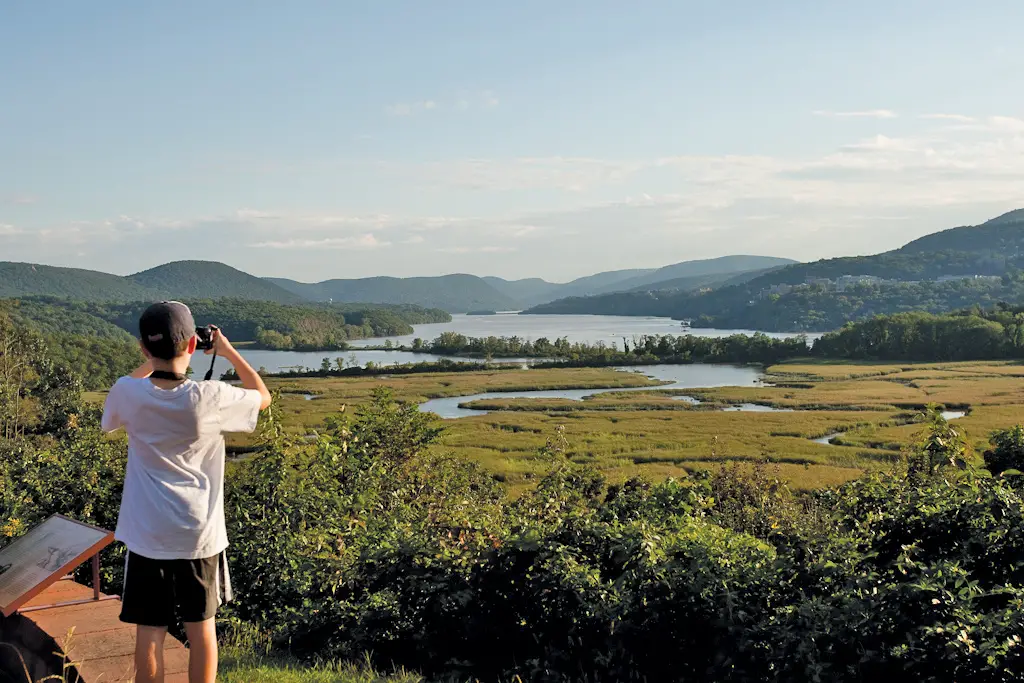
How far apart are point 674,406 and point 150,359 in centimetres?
6529

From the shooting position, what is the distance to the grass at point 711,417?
41156mm

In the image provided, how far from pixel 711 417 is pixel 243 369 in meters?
55.6

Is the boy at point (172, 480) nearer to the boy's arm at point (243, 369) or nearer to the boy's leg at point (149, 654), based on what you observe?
the boy's leg at point (149, 654)

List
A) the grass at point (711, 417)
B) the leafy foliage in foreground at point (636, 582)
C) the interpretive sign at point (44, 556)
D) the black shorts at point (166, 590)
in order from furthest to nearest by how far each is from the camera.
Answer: the grass at point (711, 417), the interpretive sign at point (44, 556), the leafy foliage in foreground at point (636, 582), the black shorts at point (166, 590)

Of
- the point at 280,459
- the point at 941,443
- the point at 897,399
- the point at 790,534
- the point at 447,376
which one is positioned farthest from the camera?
the point at 447,376

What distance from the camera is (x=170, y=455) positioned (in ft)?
13.5

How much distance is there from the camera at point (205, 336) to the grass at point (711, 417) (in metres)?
7.12

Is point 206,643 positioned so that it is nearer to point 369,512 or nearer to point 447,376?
point 369,512

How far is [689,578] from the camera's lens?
5.68 metres

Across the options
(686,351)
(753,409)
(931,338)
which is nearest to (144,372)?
(753,409)

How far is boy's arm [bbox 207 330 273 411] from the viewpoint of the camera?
4480mm

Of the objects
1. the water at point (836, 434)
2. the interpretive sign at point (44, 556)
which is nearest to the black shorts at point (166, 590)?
the interpretive sign at point (44, 556)

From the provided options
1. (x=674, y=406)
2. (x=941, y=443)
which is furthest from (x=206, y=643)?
(x=674, y=406)

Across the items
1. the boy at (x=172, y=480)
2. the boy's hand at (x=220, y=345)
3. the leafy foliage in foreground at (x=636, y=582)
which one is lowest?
the leafy foliage in foreground at (x=636, y=582)
